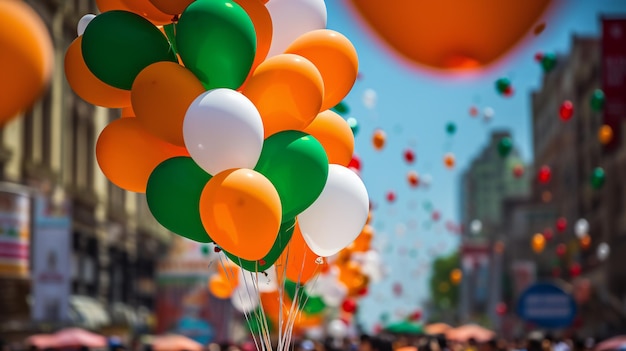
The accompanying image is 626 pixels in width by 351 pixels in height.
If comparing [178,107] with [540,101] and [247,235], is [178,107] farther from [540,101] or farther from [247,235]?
[540,101]

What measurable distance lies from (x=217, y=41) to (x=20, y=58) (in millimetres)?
1217

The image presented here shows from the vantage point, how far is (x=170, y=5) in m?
6.91

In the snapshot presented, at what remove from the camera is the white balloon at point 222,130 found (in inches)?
255

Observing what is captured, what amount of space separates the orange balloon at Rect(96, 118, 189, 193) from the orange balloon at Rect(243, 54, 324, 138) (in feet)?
2.06

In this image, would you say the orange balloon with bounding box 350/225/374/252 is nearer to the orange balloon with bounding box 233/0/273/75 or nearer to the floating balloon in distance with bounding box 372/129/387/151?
the floating balloon in distance with bounding box 372/129/387/151

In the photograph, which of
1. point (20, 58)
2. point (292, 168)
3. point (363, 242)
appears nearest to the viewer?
point (20, 58)

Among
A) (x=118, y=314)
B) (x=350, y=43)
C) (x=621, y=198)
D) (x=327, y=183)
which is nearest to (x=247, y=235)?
(x=327, y=183)

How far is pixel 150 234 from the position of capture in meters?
54.2

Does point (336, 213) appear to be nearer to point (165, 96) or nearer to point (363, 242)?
point (165, 96)

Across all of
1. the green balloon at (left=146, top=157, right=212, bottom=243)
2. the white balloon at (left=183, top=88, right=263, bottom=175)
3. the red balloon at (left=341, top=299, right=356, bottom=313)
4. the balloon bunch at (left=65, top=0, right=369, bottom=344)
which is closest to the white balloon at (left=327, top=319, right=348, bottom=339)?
the red balloon at (left=341, top=299, right=356, bottom=313)

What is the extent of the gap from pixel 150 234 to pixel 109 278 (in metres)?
9.20

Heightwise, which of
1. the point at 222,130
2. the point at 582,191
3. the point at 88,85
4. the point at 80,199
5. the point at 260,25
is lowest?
the point at 222,130

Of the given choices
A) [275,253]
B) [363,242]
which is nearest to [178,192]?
[275,253]

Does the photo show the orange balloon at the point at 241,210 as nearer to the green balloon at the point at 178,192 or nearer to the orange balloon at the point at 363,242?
the green balloon at the point at 178,192
